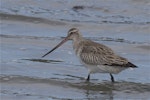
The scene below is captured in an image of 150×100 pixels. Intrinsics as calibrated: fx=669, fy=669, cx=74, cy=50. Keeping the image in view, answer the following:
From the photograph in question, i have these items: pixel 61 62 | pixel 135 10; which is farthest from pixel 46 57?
pixel 135 10

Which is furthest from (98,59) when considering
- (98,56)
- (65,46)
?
(65,46)

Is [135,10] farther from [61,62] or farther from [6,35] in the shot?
[61,62]

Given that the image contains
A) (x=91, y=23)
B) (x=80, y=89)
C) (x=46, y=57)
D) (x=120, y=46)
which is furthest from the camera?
(x=91, y=23)

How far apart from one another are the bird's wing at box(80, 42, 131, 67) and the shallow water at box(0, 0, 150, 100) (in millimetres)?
421

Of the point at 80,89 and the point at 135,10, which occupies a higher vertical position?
the point at 135,10

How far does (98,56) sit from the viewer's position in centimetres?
1237

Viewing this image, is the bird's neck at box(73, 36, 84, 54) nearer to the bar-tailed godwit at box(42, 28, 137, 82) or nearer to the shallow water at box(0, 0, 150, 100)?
the bar-tailed godwit at box(42, 28, 137, 82)

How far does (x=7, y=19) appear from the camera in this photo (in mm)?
18391

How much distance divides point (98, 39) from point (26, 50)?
237cm

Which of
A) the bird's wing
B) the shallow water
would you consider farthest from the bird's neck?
the shallow water

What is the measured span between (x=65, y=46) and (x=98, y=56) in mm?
3283

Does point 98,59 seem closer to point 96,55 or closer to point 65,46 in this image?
point 96,55

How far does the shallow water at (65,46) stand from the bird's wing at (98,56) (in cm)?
42

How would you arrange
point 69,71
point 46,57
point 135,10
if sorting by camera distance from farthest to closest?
point 135,10, point 46,57, point 69,71
